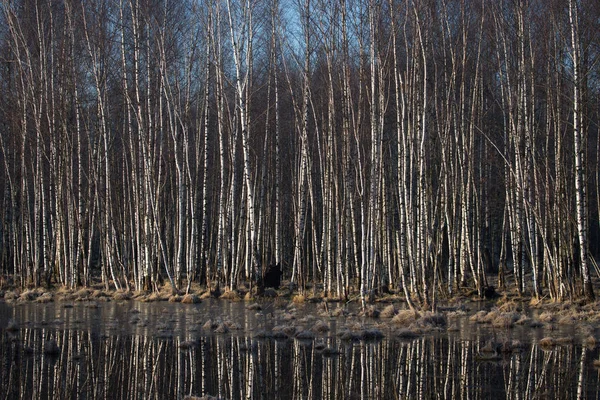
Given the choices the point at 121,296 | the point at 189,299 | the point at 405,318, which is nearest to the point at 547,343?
the point at 405,318

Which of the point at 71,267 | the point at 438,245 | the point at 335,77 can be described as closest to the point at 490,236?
the point at 335,77

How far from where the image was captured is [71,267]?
18312 mm

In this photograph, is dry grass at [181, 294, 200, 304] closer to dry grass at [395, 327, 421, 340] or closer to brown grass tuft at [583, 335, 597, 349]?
dry grass at [395, 327, 421, 340]

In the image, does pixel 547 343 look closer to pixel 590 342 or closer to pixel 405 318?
pixel 590 342

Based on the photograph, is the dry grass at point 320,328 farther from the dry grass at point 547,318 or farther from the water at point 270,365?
the dry grass at point 547,318

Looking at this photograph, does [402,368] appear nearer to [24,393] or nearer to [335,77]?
[24,393]

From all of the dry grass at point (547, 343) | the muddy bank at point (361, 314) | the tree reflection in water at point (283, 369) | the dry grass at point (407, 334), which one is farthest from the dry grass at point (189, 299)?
the dry grass at point (547, 343)

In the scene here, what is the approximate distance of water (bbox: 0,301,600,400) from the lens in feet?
19.9

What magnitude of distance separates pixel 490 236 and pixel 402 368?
19.4 meters

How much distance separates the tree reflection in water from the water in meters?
0.01

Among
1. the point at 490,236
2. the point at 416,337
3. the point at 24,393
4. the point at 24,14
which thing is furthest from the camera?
the point at 490,236

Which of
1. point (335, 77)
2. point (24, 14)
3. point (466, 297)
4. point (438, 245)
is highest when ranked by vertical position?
point (24, 14)

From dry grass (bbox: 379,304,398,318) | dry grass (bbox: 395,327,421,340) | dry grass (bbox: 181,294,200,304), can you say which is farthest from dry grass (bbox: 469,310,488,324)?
dry grass (bbox: 181,294,200,304)

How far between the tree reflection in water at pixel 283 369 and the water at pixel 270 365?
0.01 m
